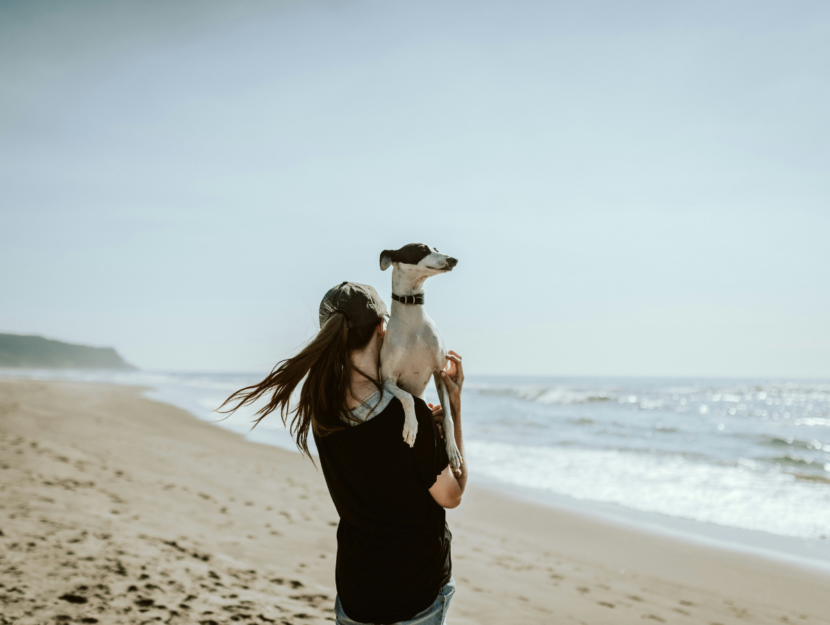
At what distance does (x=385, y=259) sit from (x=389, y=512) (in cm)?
120

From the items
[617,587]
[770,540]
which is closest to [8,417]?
[617,587]

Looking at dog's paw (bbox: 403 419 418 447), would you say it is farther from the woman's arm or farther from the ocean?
the ocean

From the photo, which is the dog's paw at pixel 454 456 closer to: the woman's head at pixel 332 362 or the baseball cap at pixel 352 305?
the woman's head at pixel 332 362

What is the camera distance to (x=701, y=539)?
629cm

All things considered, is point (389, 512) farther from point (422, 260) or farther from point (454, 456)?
point (422, 260)

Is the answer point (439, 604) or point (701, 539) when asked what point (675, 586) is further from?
point (439, 604)

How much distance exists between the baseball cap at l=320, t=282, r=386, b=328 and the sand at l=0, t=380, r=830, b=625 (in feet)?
8.64

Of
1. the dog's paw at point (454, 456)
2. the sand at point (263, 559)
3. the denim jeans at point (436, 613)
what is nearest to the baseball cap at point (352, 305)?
the dog's paw at point (454, 456)

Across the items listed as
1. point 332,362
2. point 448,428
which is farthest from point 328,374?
point 448,428

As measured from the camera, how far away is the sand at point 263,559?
11.3ft

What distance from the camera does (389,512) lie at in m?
1.66

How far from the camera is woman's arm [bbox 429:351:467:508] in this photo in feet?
5.50

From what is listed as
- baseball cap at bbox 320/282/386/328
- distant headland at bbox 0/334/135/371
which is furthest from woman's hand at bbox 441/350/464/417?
distant headland at bbox 0/334/135/371

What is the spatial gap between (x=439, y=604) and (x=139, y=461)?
7.82 m
